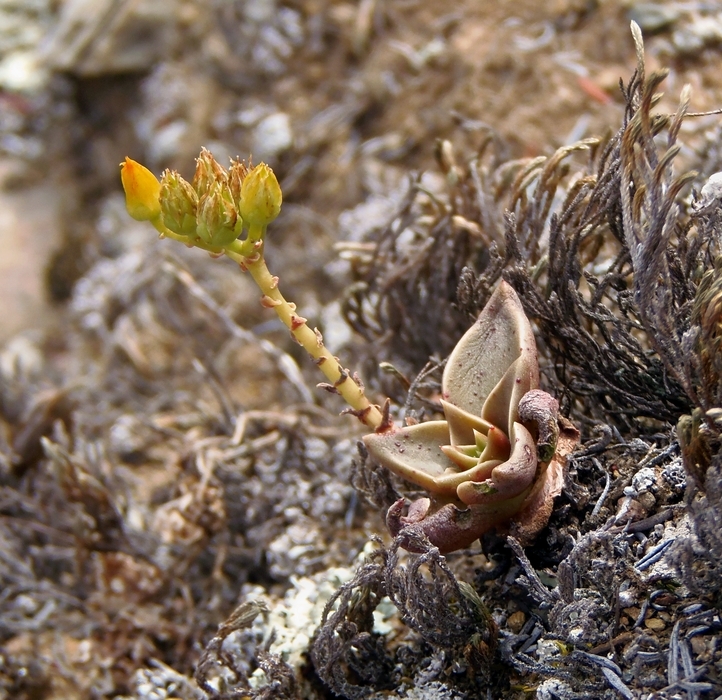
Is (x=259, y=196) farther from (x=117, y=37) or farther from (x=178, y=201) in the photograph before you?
(x=117, y=37)

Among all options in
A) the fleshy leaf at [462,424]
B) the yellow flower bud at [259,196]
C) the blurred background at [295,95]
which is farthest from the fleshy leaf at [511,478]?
the blurred background at [295,95]

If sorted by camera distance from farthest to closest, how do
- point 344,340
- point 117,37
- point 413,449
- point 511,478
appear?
1. point 117,37
2. point 344,340
3. point 413,449
4. point 511,478

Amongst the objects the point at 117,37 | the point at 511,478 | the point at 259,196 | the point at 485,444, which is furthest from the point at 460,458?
the point at 117,37

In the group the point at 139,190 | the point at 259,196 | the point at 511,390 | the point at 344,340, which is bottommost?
the point at 344,340

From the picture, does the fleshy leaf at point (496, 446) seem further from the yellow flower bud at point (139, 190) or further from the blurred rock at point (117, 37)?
the blurred rock at point (117, 37)

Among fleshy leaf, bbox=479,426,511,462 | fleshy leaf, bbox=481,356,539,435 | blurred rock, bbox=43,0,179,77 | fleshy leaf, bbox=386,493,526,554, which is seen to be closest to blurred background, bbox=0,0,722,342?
blurred rock, bbox=43,0,179,77

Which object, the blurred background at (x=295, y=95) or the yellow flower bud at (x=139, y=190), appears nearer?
the yellow flower bud at (x=139, y=190)

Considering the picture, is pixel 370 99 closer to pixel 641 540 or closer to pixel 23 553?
pixel 23 553
